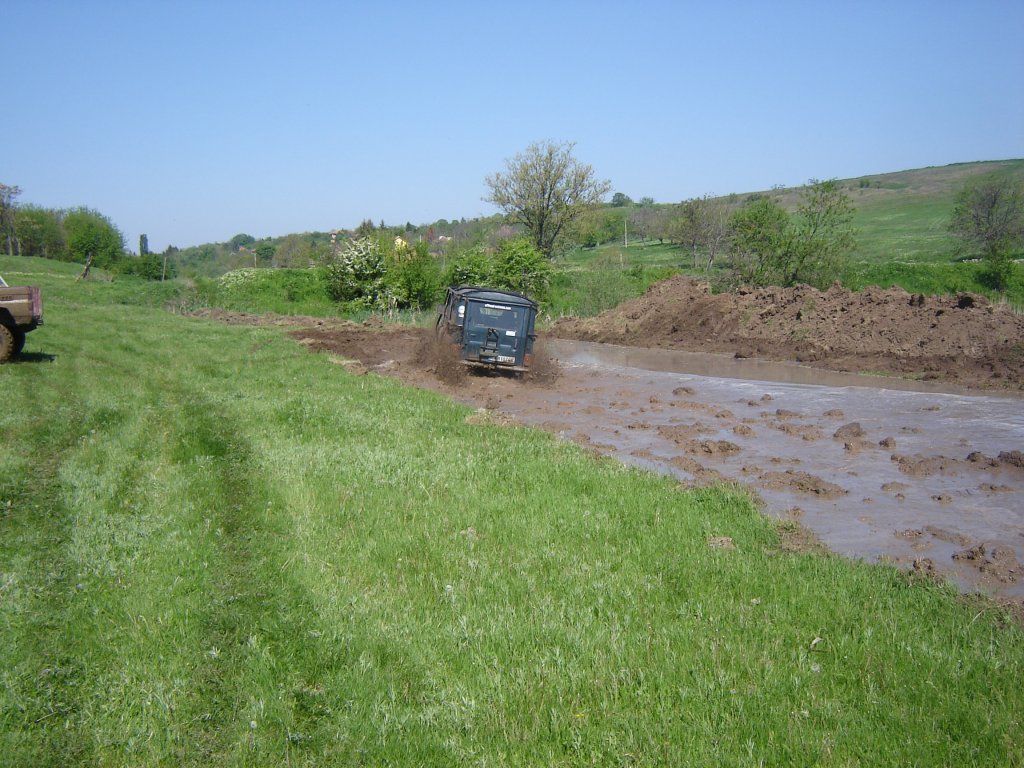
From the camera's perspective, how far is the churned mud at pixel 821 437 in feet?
26.8

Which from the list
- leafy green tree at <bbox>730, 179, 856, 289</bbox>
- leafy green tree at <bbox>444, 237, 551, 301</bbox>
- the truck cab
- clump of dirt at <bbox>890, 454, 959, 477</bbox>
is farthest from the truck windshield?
leafy green tree at <bbox>444, 237, 551, 301</bbox>

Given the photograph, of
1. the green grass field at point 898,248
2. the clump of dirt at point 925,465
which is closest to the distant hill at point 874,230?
the green grass field at point 898,248

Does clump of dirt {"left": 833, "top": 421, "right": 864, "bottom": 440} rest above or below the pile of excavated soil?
below

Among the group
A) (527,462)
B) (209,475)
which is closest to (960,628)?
(527,462)

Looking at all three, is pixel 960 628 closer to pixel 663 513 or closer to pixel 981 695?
pixel 981 695

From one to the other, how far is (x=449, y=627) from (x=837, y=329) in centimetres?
2305

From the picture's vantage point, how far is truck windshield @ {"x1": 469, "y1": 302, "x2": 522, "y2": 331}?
1912 centimetres

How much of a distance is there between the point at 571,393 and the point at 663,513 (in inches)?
409

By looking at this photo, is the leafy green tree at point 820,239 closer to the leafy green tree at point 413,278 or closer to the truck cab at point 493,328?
the leafy green tree at point 413,278

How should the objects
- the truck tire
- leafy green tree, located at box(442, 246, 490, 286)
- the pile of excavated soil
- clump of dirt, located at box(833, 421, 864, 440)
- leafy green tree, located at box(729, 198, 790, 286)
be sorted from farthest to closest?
1. leafy green tree, located at box(442, 246, 490, 286)
2. leafy green tree, located at box(729, 198, 790, 286)
3. the pile of excavated soil
4. the truck tire
5. clump of dirt, located at box(833, 421, 864, 440)

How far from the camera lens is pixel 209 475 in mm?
9305

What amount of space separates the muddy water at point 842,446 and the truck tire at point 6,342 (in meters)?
11.9

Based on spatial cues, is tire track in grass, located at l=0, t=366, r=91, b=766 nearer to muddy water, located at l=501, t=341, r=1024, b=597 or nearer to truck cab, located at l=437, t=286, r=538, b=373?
muddy water, located at l=501, t=341, r=1024, b=597

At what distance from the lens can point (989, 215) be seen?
205ft
